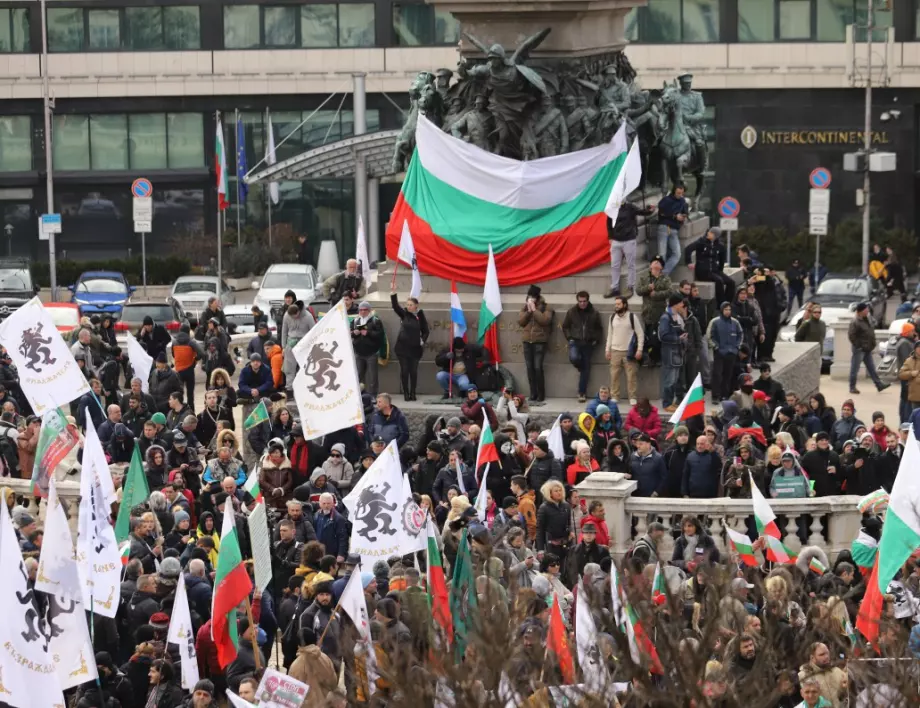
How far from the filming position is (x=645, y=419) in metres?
27.3

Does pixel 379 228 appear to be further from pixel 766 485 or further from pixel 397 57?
pixel 766 485

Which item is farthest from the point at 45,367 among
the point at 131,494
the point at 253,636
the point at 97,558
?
the point at 253,636

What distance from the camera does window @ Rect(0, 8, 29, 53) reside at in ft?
218

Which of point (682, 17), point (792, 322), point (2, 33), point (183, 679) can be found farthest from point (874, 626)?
point (2, 33)

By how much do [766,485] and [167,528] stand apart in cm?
552

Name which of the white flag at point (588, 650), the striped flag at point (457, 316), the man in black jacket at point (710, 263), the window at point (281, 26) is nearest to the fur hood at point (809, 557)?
the white flag at point (588, 650)

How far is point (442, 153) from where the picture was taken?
31828mm

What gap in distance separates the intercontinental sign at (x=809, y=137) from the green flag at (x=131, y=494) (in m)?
42.7

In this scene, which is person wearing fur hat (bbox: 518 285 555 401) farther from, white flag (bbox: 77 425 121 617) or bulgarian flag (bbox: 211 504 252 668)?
bulgarian flag (bbox: 211 504 252 668)

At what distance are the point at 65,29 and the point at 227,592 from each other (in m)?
49.1

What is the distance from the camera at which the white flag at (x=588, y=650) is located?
1480 centimetres

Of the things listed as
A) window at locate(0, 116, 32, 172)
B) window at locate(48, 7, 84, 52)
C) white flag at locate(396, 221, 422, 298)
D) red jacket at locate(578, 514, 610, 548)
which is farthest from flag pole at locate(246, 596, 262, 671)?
window at locate(0, 116, 32, 172)

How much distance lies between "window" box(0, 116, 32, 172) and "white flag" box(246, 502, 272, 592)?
47.9 m

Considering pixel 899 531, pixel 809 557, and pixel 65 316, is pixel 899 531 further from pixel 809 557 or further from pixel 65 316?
pixel 65 316
